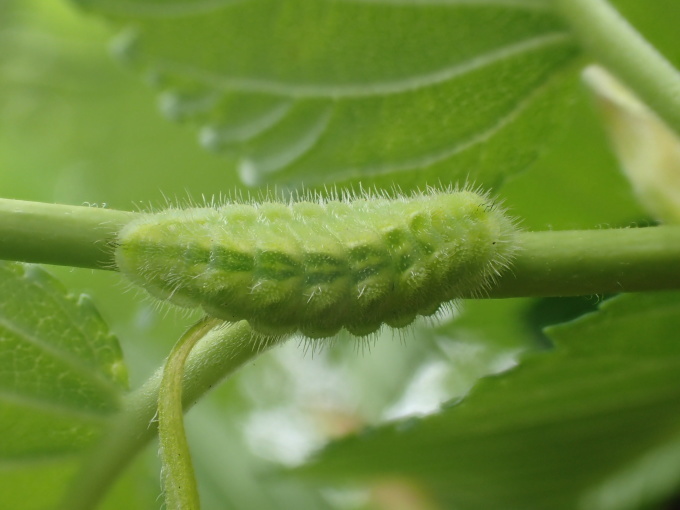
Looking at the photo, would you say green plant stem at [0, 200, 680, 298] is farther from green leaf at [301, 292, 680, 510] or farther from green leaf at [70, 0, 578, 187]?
green leaf at [70, 0, 578, 187]

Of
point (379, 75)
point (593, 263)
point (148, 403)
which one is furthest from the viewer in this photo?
point (379, 75)

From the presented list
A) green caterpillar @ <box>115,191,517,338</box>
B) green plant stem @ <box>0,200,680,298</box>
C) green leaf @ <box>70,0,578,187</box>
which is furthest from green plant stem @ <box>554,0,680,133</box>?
green caterpillar @ <box>115,191,517,338</box>

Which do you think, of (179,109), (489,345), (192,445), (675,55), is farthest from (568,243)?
(192,445)

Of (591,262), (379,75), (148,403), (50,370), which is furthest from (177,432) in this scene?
(379,75)

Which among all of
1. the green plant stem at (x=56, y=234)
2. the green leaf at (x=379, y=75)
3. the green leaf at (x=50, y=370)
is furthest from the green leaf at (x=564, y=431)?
the green plant stem at (x=56, y=234)

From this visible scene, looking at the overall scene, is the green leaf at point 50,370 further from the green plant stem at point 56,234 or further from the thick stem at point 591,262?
the thick stem at point 591,262

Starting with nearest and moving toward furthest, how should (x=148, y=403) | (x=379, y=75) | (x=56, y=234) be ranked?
(x=56, y=234), (x=148, y=403), (x=379, y=75)

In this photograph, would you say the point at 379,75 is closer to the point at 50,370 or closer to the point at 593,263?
the point at 593,263
